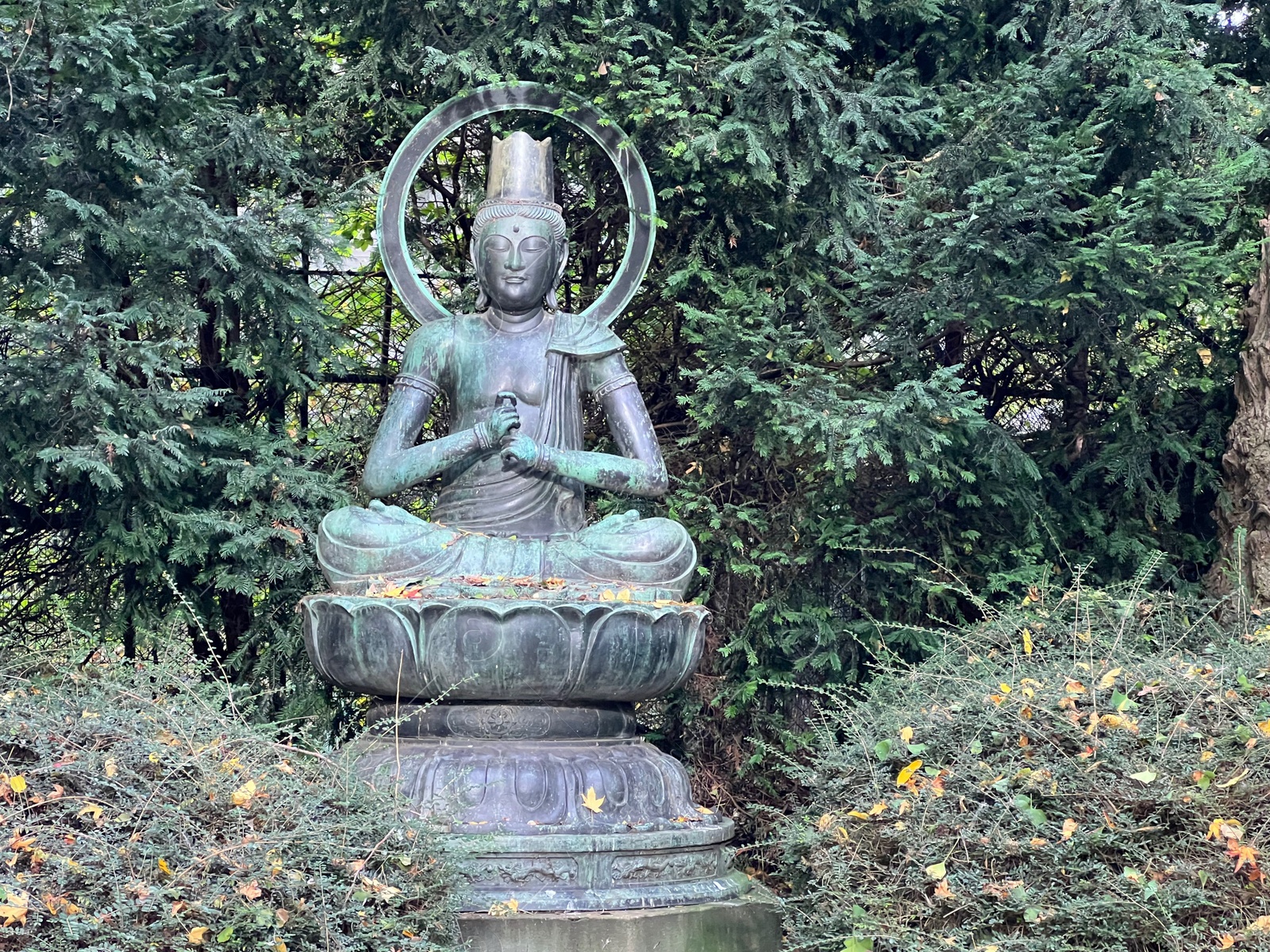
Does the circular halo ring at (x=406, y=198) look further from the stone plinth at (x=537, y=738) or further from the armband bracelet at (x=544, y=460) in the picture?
the stone plinth at (x=537, y=738)

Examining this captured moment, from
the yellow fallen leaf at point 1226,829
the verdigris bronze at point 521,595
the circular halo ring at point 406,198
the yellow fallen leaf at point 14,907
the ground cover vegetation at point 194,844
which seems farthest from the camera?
the circular halo ring at point 406,198

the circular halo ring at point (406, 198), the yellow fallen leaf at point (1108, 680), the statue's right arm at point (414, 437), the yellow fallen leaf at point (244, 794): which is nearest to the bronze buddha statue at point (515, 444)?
the statue's right arm at point (414, 437)

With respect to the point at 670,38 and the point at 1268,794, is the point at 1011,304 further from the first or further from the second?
the point at 1268,794

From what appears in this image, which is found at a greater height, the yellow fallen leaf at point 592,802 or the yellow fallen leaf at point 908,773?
the yellow fallen leaf at point 908,773

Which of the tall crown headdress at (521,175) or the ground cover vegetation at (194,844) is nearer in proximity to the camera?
the ground cover vegetation at (194,844)

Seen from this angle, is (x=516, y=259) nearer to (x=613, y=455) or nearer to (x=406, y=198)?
(x=406, y=198)

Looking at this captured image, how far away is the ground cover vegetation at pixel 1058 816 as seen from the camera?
3.91m

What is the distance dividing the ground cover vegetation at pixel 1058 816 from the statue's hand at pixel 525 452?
4.88ft

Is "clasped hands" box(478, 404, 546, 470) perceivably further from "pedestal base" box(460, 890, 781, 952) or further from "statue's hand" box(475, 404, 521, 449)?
"pedestal base" box(460, 890, 781, 952)

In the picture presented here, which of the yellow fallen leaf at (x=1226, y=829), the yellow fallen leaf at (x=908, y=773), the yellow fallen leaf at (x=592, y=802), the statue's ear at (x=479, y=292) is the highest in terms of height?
the statue's ear at (x=479, y=292)

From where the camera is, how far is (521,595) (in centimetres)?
502

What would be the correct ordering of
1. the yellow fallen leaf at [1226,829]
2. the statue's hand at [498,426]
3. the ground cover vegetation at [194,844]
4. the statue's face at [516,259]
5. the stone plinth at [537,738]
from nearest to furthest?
the ground cover vegetation at [194,844] < the yellow fallen leaf at [1226,829] < the stone plinth at [537,738] < the statue's hand at [498,426] < the statue's face at [516,259]

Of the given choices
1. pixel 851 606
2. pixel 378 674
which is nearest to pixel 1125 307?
pixel 851 606

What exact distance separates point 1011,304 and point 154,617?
14.1 ft
